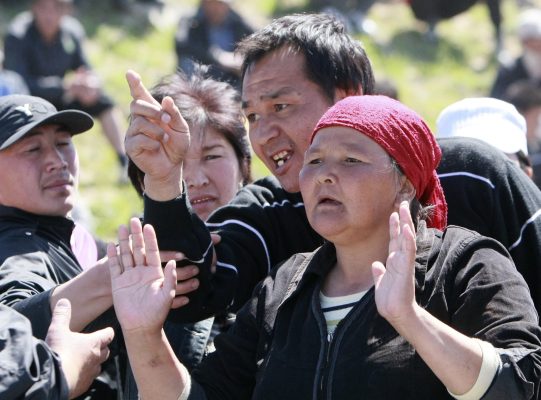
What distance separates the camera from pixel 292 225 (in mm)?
3344

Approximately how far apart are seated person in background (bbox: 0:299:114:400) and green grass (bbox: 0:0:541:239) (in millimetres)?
6022

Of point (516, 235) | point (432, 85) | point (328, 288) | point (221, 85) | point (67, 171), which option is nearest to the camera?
point (328, 288)

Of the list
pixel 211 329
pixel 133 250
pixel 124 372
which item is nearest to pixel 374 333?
pixel 133 250

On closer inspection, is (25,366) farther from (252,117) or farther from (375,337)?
(252,117)

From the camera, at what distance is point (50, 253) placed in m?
3.46

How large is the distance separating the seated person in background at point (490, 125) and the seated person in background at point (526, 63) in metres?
6.06

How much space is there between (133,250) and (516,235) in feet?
3.60

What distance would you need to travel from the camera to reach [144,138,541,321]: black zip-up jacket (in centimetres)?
297

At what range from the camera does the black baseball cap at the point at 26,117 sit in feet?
11.9

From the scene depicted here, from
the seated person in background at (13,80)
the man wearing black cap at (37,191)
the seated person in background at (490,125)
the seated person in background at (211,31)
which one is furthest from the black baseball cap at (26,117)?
the seated person in background at (211,31)

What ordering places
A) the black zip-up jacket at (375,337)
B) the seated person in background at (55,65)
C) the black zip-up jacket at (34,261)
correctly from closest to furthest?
1. the black zip-up jacket at (375,337)
2. the black zip-up jacket at (34,261)
3. the seated person in background at (55,65)

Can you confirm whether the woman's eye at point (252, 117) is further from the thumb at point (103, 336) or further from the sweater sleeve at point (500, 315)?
the sweater sleeve at point (500, 315)

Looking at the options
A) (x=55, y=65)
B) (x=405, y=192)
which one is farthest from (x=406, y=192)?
(x=55, y=65)

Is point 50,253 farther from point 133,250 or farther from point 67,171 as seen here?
point 133,250
